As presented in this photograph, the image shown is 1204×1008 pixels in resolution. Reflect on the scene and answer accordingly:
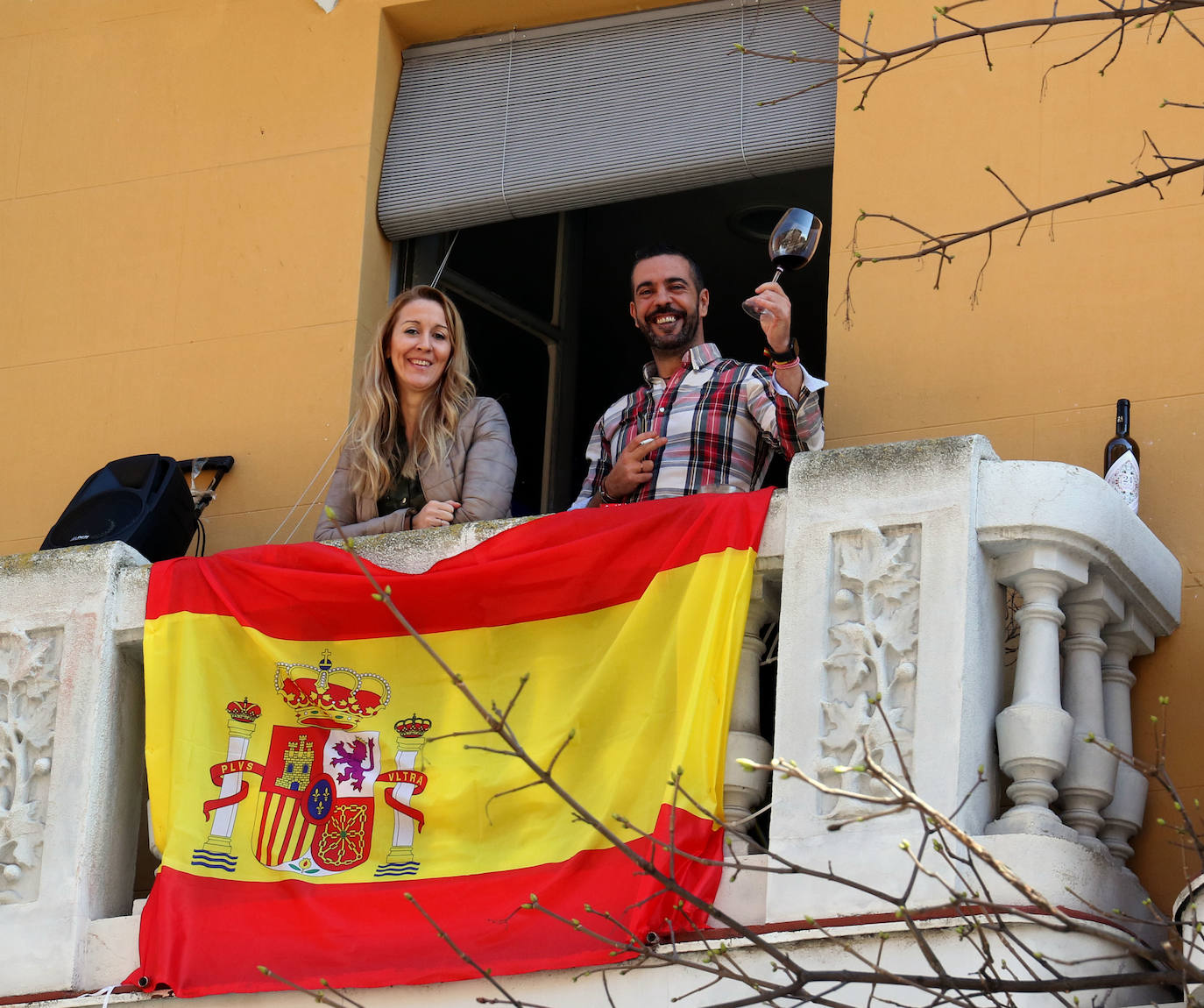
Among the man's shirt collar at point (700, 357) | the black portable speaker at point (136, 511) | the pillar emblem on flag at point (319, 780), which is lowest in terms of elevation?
the pillar emblem on flag at point (319, 780)

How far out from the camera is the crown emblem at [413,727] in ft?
19.6

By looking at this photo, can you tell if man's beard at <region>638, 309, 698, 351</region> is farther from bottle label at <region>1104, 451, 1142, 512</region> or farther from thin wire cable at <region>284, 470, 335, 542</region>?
bottle label at <region>1104, 451, 1142, 512</region>

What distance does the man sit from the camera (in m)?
6.25

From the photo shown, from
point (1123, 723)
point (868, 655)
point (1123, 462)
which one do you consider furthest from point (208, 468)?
point (1123, 723)

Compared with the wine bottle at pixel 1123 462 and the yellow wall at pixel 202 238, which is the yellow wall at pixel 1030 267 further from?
the yellow wall at pixel 202 238

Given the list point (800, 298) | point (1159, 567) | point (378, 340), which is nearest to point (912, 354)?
point (1159, 567)

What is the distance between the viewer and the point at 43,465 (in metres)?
8.05

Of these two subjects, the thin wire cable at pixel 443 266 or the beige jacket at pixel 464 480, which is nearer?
the beige jacket at pixel 464 480

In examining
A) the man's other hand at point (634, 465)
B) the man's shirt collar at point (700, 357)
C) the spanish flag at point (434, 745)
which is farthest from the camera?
the man's shirt collar at point (700, 357)

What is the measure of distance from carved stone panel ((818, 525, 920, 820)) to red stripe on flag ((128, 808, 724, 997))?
0.38 m

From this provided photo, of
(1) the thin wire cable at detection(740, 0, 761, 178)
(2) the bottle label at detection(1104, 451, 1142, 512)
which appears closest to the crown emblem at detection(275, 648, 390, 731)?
(2) the bottle label at detection(1104, 451, 1142, 512)

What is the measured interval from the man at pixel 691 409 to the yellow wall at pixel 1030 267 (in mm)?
429

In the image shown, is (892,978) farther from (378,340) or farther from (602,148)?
(602,148)

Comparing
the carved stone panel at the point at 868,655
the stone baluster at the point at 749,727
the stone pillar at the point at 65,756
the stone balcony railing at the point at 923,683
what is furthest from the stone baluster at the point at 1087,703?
the stone pillar at the point at 65,756
